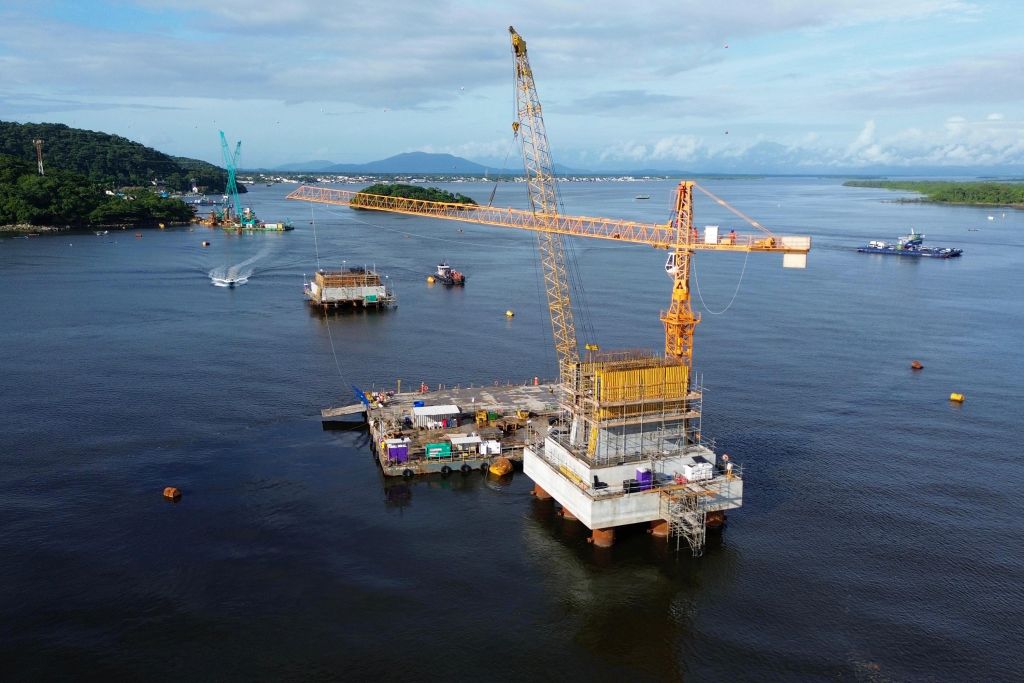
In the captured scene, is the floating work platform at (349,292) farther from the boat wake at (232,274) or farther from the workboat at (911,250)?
the workboat at (911,250)

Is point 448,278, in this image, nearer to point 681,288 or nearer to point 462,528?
point 681,288

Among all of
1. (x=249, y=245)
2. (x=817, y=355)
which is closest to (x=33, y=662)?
(x=817, y=355)

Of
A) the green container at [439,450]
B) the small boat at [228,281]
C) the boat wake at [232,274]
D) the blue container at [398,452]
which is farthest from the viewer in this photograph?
the boat wake at [232,274]

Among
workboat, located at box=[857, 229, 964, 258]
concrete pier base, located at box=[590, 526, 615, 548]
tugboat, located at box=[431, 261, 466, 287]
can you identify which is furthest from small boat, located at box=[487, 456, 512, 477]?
workboat, located at box=[857, 229, 964, 258]

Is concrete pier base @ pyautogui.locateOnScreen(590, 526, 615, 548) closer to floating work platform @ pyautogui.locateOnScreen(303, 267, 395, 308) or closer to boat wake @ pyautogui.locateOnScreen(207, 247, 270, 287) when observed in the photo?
floating work platform @ pyautogui.locateOnScreen(303, 267, 395, 308)

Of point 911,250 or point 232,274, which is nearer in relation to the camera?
point 232,274

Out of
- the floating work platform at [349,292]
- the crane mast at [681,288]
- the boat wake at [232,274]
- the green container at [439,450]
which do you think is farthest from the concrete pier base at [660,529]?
the boat wake at [232,274]

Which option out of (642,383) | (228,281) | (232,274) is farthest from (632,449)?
(232,274)
